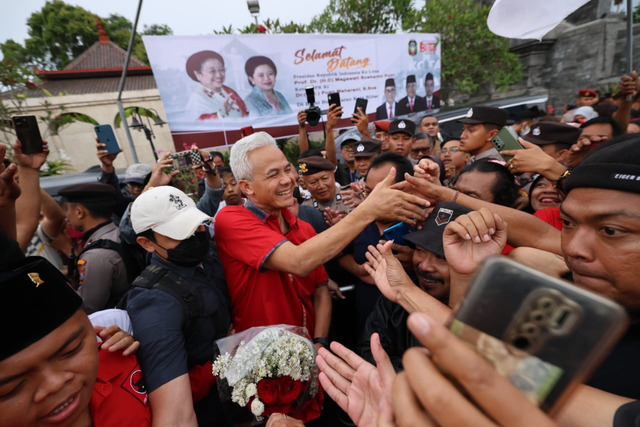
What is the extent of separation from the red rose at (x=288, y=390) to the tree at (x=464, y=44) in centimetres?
1493

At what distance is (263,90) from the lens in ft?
22.0

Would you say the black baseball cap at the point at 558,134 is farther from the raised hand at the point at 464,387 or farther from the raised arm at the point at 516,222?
the raised hand at the point at 464,387

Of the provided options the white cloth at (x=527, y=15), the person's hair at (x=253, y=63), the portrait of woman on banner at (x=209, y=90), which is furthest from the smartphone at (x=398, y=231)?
the person's hair at (x=253, y=63)

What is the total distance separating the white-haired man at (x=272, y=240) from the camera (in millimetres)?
1766

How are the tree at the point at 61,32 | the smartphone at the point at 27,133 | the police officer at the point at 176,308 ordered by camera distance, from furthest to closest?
the tree at the point at 61,32 < the smartphone at the point at 27,133 < the police officer at the point at 176,308

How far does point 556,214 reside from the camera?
2197 mm

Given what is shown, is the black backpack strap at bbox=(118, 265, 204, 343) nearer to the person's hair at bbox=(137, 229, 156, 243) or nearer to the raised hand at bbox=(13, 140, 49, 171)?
the person's hair at bbox=(137, 229, 156, 243)

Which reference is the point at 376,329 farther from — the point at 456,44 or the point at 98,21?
the point at 98,21

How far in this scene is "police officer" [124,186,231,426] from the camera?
145 cm

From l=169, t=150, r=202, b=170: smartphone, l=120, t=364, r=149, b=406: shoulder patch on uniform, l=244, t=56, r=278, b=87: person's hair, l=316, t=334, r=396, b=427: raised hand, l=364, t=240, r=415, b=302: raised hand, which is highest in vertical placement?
l=244, t=56, r=278, b=87: person's hair

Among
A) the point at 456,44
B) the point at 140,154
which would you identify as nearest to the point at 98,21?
the point at 140,154

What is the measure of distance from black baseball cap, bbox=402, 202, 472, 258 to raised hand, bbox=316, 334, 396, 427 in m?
0.77

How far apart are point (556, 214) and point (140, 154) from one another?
21.8 meters

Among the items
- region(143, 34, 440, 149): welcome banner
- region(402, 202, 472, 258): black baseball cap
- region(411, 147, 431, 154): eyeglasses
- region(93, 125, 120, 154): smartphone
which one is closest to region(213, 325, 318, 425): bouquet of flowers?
region(402, 202, 472, 258): black baseball cap
